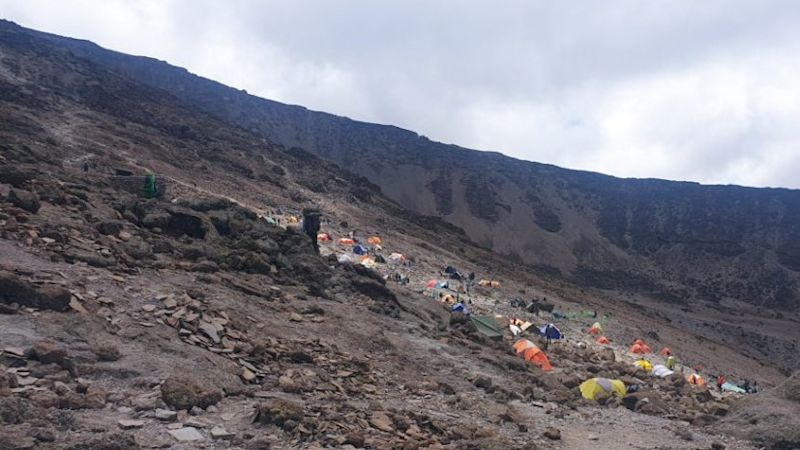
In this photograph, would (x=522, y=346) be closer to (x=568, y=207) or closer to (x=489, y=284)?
(x=489, y=284)

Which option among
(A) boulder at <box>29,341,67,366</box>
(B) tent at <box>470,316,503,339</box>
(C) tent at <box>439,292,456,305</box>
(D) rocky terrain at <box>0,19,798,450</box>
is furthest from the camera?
(C) tent at <box>439,292,456,305</box>

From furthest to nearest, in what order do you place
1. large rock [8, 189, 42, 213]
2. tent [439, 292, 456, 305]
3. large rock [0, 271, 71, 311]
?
tent [439, 292, 456, 305]
large rock [8, 189, 42, 213]
large rock [0, 271, 71, 311]

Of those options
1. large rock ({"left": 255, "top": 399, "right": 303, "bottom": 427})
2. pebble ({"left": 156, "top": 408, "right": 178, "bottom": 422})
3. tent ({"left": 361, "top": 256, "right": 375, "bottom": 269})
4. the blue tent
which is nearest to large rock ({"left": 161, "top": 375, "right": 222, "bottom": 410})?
pebble ({"left": 156, "top": 408, "right": 178, "bottom": 422})

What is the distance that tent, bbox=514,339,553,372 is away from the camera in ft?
51.5

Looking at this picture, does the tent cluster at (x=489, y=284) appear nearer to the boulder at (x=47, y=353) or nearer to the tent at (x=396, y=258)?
the tent at (x=396, y=258)

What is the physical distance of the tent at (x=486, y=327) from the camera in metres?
16.6

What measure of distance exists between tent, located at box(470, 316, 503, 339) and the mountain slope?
50.5 metres

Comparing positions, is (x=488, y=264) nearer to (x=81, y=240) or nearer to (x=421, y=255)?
(x=421, y=255)

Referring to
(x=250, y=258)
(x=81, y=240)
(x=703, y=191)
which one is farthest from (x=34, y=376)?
(x=703, y=191)

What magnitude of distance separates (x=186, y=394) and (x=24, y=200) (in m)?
7.14

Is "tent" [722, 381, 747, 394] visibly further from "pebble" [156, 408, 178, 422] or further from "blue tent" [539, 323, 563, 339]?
"pebble" [156, 408, 178, 422]

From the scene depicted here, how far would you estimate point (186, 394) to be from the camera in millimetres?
7176

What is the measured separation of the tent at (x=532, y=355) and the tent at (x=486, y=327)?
77 centimetres

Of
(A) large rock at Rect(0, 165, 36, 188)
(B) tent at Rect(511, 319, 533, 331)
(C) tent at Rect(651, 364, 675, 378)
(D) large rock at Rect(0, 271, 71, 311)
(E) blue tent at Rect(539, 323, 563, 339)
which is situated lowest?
(C) tent at Rect(651, 364, 675, 378)
